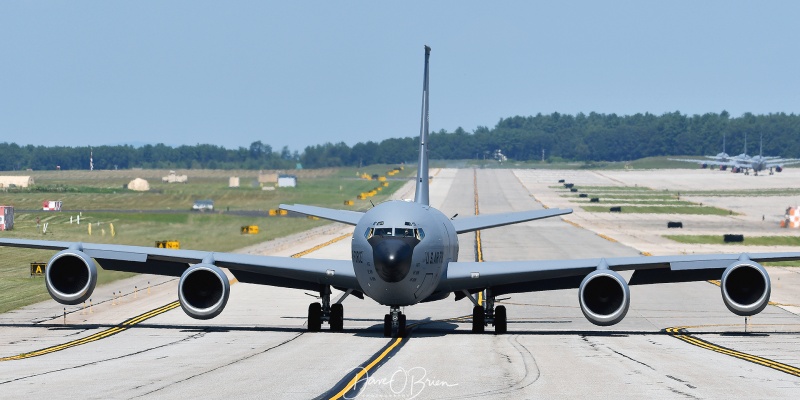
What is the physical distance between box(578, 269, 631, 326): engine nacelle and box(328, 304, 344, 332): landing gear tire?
812 centimetres

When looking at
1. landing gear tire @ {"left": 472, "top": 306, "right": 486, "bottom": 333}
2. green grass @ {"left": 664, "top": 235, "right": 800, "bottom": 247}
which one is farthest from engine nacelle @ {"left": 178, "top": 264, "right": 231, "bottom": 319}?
green grass @ {"left": 664, "top": 235, "right": 800, "bottom": 247}

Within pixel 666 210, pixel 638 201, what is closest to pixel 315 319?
pixel 666 210

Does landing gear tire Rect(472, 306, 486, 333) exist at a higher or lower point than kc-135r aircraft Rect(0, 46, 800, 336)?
lower

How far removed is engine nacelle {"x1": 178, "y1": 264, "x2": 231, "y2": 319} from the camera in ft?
111

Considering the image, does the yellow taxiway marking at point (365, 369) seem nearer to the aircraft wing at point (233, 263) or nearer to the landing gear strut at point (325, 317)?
the aircraft wing at point (233, 263)

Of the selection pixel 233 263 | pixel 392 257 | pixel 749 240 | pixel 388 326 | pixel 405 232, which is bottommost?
pixel 749 240

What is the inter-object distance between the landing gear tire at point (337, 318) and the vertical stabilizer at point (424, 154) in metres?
5.33

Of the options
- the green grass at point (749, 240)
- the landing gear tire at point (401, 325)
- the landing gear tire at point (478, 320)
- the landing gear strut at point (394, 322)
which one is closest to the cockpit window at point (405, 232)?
the landing gear strut at point (394, 322)

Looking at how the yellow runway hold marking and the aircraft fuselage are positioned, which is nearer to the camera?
the yellow runway hold marking

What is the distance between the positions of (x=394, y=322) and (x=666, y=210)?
107 meters

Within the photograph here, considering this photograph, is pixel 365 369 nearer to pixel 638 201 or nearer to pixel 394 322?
pixel 394 322

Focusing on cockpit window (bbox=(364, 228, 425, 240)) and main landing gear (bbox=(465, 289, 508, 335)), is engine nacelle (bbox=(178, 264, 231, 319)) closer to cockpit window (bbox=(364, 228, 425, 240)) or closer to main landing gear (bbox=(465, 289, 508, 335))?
cockpit window (bbox=(364, 228, 425, 240))

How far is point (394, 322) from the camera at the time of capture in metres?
35.7

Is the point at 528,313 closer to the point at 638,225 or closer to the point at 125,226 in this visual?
the point at 125,226
